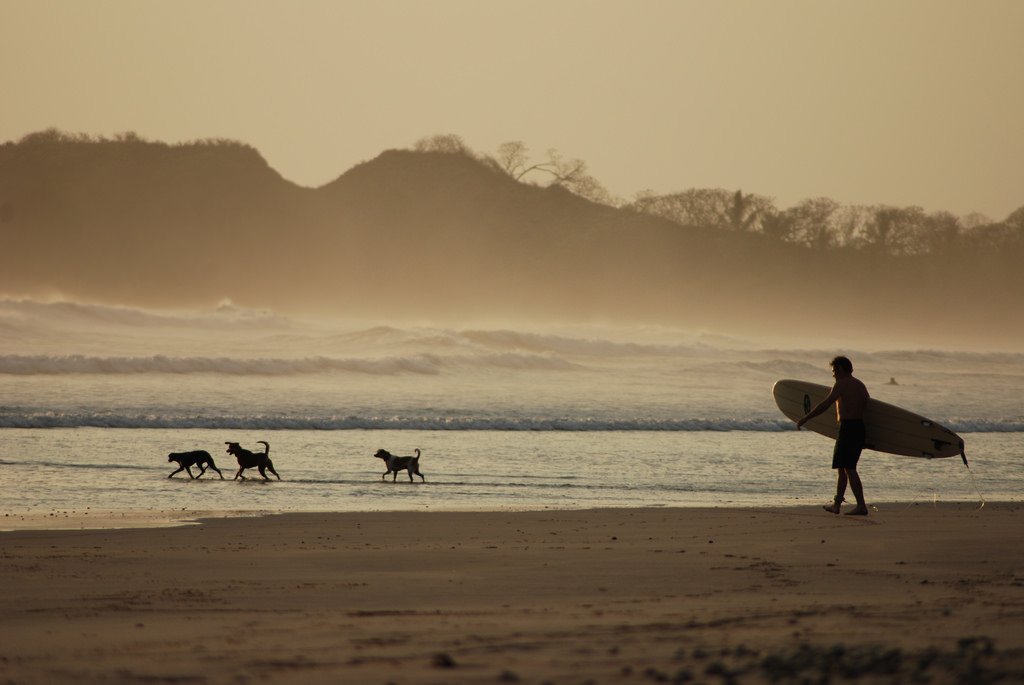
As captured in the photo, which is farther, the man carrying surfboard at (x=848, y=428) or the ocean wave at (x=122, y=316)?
the ocean wave at (x=122, y=316)

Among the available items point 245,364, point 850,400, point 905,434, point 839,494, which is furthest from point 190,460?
point 245,364

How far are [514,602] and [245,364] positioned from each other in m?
35.6

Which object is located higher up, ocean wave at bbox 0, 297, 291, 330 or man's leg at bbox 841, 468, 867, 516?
ocean wave at bbox 0, 297, 291, 330

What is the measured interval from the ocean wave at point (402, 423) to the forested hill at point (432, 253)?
182 ft

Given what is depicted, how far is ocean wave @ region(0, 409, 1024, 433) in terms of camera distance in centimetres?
2295

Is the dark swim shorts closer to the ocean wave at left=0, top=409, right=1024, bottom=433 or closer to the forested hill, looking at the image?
the ocean wave at left=0, top=409, right=1024, bottom=433

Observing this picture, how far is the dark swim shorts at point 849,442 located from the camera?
425 inches

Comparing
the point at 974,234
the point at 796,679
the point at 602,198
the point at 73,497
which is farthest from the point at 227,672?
the point at 974,234

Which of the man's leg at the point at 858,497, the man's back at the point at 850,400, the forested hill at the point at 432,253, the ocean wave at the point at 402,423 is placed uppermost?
the forested hill at the point at 432,253

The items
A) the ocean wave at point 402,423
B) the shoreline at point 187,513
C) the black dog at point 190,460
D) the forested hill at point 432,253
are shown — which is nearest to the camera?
the shoreline at point 187,513

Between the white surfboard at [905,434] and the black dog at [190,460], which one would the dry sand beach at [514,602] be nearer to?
the white surfboard at [905,434]

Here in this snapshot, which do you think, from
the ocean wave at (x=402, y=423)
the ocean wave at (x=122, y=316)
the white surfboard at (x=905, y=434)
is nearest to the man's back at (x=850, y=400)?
the white surfboard at (x=905, y=434)

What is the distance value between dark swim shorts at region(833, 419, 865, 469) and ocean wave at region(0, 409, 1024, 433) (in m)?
13.8

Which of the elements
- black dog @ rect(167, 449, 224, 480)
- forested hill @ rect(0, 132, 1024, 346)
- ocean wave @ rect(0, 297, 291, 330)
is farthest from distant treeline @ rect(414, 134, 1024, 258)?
black dog @ rect(167, 449, 224, 480)
